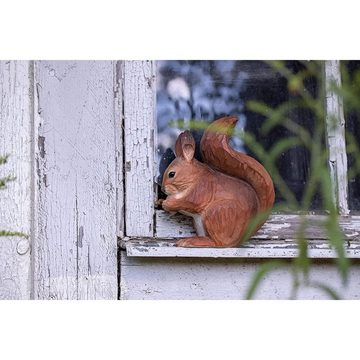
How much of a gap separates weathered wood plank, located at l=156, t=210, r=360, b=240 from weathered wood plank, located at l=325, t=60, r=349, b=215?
0.04 meters

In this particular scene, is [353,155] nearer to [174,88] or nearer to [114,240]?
[174,88]

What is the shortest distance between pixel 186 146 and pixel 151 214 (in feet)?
0.59

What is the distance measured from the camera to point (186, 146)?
1667 millimetres

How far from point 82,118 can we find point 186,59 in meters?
0.27

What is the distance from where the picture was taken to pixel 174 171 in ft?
5.45

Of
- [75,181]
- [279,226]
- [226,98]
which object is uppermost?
[226,98]

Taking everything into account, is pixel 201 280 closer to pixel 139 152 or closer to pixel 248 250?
pixel 248 250

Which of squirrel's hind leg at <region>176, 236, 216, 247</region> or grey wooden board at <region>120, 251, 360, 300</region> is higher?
squirrel's hind leg at <region>176, 236, 216, 247</region>

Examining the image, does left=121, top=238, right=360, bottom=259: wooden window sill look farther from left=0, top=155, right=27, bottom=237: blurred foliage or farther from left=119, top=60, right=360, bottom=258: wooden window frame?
left=0, top=155, right=27, bottom=237: blurred foliage

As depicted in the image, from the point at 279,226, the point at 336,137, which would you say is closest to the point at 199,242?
the point at 279,226

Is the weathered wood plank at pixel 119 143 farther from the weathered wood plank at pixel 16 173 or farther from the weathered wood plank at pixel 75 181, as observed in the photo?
the weathered wood plank at pixel 16 173

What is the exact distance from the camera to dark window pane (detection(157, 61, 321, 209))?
5.66 feet

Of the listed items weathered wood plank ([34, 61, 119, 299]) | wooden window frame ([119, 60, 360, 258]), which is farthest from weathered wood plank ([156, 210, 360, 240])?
weathered wood plank ([34, 61, 119, 299])

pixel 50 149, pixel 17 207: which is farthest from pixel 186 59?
pixel 17 207
